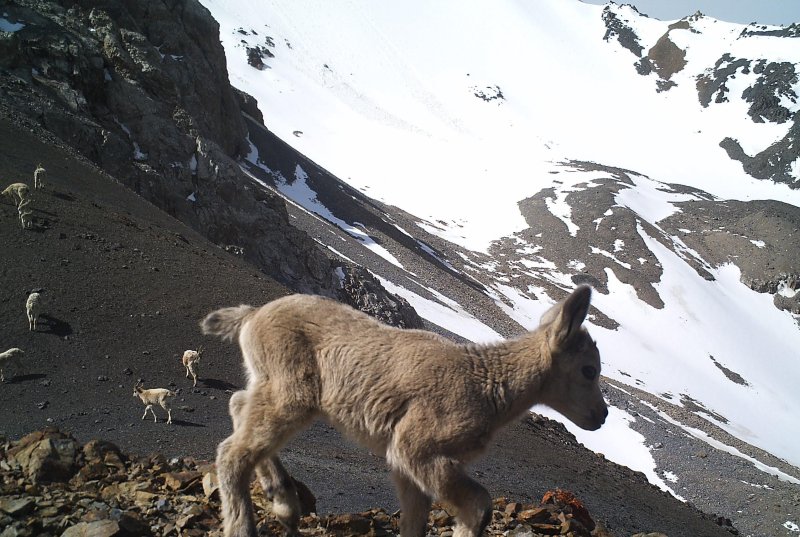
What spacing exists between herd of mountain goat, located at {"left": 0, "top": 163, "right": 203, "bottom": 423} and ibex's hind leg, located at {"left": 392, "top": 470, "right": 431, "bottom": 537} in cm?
956

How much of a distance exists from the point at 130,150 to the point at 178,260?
44.2 feet

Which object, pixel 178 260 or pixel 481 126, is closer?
pixel 178 260

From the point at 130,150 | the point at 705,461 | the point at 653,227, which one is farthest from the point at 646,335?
the point at 130,150

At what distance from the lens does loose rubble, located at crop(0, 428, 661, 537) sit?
6043 millimetres

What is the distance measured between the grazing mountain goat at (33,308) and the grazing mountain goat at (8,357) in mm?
1924

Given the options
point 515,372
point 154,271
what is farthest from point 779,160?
point 515,372

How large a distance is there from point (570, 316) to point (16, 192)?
20225 mm

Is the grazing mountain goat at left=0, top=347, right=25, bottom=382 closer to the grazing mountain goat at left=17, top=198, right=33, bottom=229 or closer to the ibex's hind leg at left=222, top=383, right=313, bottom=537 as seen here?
the grazing mountain goat at left=17, top=198, right=33, bottom=229

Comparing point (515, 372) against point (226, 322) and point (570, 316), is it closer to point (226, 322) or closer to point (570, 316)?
point (570, 316)

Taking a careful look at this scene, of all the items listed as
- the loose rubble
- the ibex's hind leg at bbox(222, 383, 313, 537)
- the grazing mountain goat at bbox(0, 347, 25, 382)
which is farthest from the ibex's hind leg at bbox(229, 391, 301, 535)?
the grazing mountain goat at bbox(0, 347, 25, 382)

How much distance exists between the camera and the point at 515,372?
7102 millimetres

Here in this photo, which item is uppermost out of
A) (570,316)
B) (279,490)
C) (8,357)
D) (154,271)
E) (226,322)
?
(570,316)

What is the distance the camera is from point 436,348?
705 cm

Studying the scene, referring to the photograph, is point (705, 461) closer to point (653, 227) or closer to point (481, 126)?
point (653, 227)
